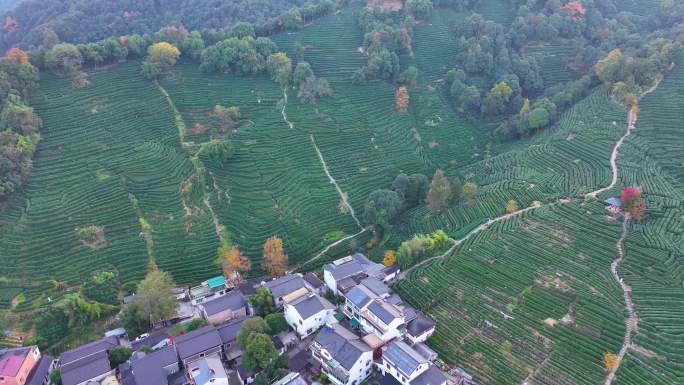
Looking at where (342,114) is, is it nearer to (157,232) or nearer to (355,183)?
(355,183)

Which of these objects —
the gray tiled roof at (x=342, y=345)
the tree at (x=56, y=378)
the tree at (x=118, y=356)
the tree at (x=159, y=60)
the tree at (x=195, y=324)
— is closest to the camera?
the gray tiled roof at (x=342, y=345)

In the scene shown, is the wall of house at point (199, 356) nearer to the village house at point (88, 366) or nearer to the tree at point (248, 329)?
the tree at point (248, 329)

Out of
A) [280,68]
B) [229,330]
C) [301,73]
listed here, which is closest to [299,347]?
[229,330]

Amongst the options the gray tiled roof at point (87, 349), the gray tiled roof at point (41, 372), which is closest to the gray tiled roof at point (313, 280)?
the gray tiled roof at point (87, 349)

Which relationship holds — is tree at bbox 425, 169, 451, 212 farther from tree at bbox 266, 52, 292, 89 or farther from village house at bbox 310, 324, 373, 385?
tree at bbox 266, 52, 292, 89

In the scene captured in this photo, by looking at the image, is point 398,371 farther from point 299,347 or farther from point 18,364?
point 18,364

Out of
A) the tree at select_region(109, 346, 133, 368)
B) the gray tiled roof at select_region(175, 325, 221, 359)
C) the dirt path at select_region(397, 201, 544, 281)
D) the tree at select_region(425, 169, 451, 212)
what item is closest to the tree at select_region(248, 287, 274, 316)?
the gray tiled roof at select_region(175, 325, 221, 359)
